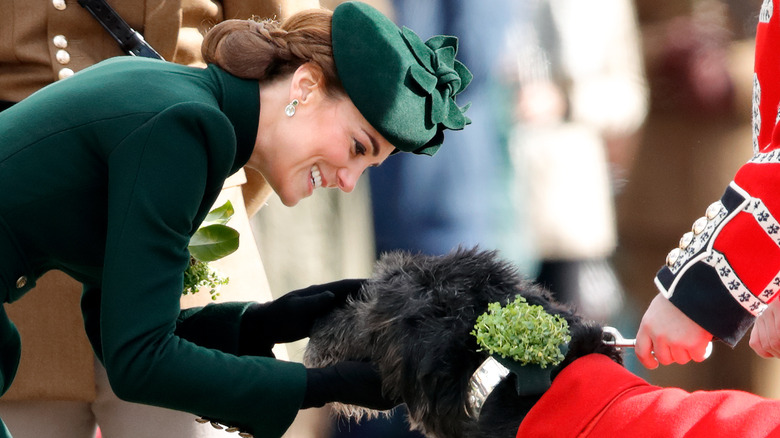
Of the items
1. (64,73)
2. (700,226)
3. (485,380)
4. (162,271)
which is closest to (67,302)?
(64,73)

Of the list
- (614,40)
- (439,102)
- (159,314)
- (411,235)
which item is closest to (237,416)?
(159,314)

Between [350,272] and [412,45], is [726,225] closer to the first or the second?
[412,45]

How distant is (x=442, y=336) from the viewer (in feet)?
4.29

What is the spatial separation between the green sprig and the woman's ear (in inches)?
19.0

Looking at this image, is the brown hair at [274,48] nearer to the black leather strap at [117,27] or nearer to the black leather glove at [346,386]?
the black leather strap at [117,27]

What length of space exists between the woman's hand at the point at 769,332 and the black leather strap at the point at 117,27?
1238 millimetres

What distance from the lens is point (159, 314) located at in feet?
4.09

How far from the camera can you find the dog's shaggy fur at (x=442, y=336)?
130cm

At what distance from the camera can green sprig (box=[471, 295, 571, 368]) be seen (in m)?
1.25

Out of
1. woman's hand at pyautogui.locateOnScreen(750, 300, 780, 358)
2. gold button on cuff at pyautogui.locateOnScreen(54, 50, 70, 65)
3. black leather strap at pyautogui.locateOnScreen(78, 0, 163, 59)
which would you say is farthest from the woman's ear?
woman's hand at pyautogui.locateOnScreen(750, 300, 780, 358)

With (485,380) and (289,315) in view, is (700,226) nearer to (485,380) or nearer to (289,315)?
(485,380)

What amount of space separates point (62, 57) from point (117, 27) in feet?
0.41

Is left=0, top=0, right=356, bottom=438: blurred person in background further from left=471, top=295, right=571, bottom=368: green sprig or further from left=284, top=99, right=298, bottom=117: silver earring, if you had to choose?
left=471, top=295, right=571, bottom=368: green sprig

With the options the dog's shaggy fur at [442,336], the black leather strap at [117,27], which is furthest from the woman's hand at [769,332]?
the black leather strap at [117,27]
